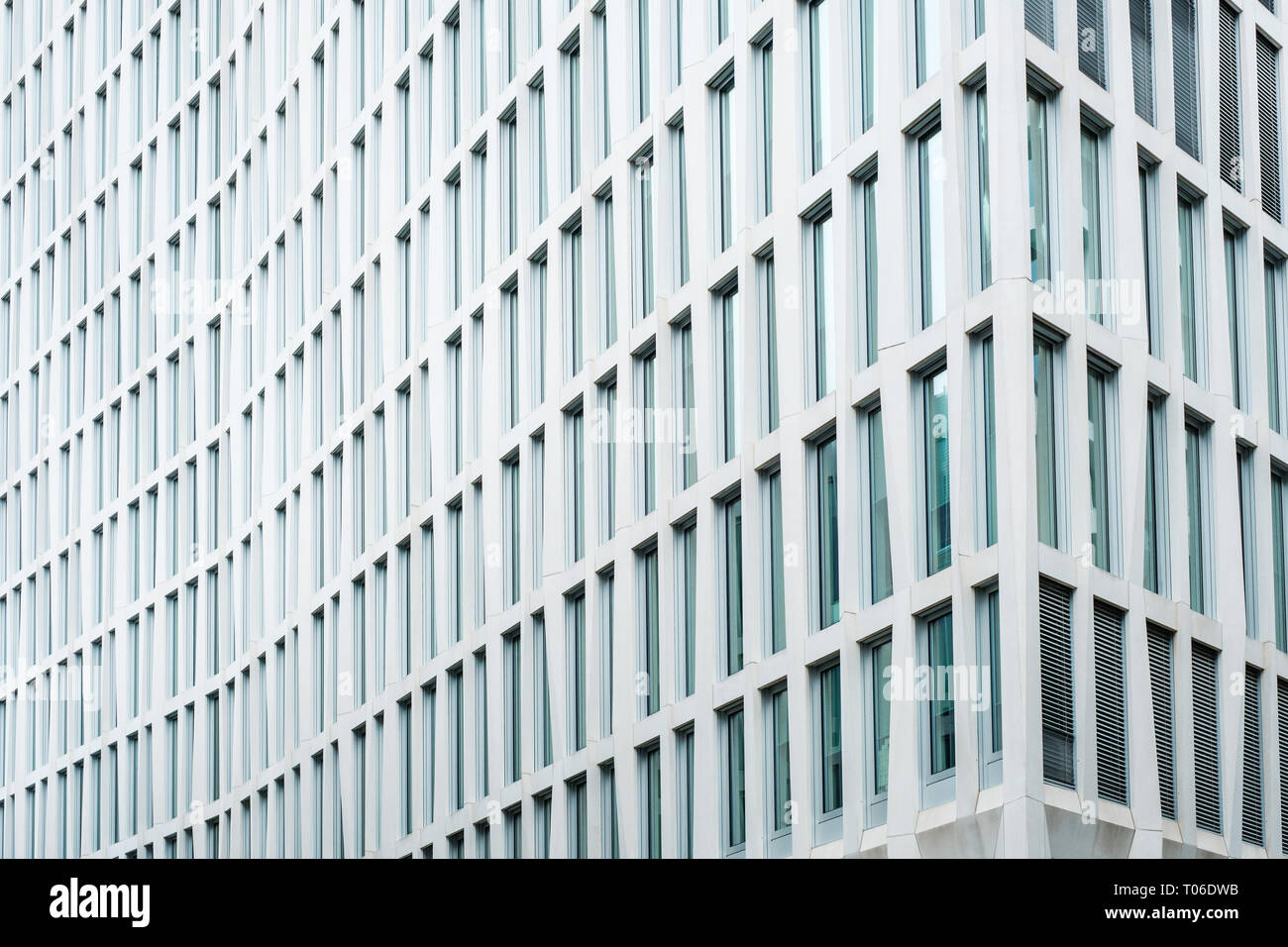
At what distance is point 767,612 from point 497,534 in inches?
441

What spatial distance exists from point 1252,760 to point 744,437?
9.49m

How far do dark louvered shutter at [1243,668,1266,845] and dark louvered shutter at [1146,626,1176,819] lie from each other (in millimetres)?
2299

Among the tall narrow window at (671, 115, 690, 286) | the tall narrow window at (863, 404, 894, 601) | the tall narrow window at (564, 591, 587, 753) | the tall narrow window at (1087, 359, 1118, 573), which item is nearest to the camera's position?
the tall narrow window at (1087, 359, 1118, 573)

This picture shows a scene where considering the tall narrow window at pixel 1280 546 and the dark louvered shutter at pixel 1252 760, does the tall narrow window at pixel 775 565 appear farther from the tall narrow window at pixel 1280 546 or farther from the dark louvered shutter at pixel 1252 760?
the tall narrow window at pixel 1280 546

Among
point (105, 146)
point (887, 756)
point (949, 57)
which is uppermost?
point (105, 146)

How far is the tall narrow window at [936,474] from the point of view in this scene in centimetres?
3172

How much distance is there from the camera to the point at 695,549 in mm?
38406

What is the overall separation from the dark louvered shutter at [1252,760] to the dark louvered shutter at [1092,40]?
9653mm

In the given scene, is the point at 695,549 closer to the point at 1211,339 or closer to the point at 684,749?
the point at 684,749

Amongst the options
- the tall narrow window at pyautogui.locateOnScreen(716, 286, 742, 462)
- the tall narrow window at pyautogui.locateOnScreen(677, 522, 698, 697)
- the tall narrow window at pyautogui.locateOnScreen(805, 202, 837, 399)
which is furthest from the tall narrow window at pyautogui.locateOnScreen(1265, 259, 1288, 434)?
the tall narrow window at pyautogui.locateOnScreen(677, 522, 698, 697)

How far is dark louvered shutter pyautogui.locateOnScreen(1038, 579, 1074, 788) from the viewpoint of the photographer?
1180 inches

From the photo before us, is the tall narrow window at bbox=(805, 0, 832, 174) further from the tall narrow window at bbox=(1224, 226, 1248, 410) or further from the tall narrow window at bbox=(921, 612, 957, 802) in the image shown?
the tall narrow window at bbox=(921, 612, 957, 802)

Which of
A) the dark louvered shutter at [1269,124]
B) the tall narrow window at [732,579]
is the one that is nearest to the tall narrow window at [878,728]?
the tall narrow window at [732,579]
